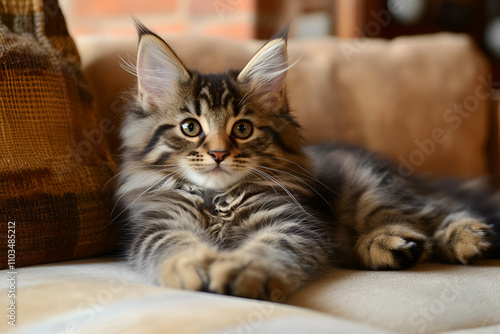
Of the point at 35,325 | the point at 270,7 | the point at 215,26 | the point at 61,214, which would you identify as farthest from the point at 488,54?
the point at 35,325

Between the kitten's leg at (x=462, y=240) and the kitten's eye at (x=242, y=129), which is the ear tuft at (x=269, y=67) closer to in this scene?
the kitten's eye at (x=242, y=129)

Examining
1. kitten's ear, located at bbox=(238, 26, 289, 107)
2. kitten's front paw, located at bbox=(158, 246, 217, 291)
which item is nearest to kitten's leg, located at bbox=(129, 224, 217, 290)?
kitten's front paw, located at bbox=(158, 246, 217, 291)

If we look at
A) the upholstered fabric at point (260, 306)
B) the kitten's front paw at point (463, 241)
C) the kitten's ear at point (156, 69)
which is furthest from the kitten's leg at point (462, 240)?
the kitten's ear at point (156, 69)

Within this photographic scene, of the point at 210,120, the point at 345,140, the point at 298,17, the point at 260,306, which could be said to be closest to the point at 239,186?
the point at 210,120

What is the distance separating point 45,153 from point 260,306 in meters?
0.80

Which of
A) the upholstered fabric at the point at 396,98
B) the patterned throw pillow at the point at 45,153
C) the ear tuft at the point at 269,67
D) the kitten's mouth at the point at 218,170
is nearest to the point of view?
the patterned throw pillow at the point at 45,153

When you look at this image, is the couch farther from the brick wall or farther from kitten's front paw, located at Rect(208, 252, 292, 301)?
the brick wall

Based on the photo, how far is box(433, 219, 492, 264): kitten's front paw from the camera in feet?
4.52

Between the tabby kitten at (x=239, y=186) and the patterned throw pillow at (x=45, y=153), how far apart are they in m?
0.12

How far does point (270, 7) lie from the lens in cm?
293

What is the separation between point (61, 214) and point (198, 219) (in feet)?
1.25

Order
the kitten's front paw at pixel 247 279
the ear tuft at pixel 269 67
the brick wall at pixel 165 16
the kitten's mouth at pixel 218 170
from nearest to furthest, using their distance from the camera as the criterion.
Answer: the kitten's front paw at pixel 247 279, the kitten's mouth at pixel 218 170, the ear tuft at pixel 269 67, the brick wall at pixel 165 16

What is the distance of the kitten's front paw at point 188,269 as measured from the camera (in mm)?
998

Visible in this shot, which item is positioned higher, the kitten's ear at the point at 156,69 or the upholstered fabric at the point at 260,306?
the kitten's ear at the point at 156,69
